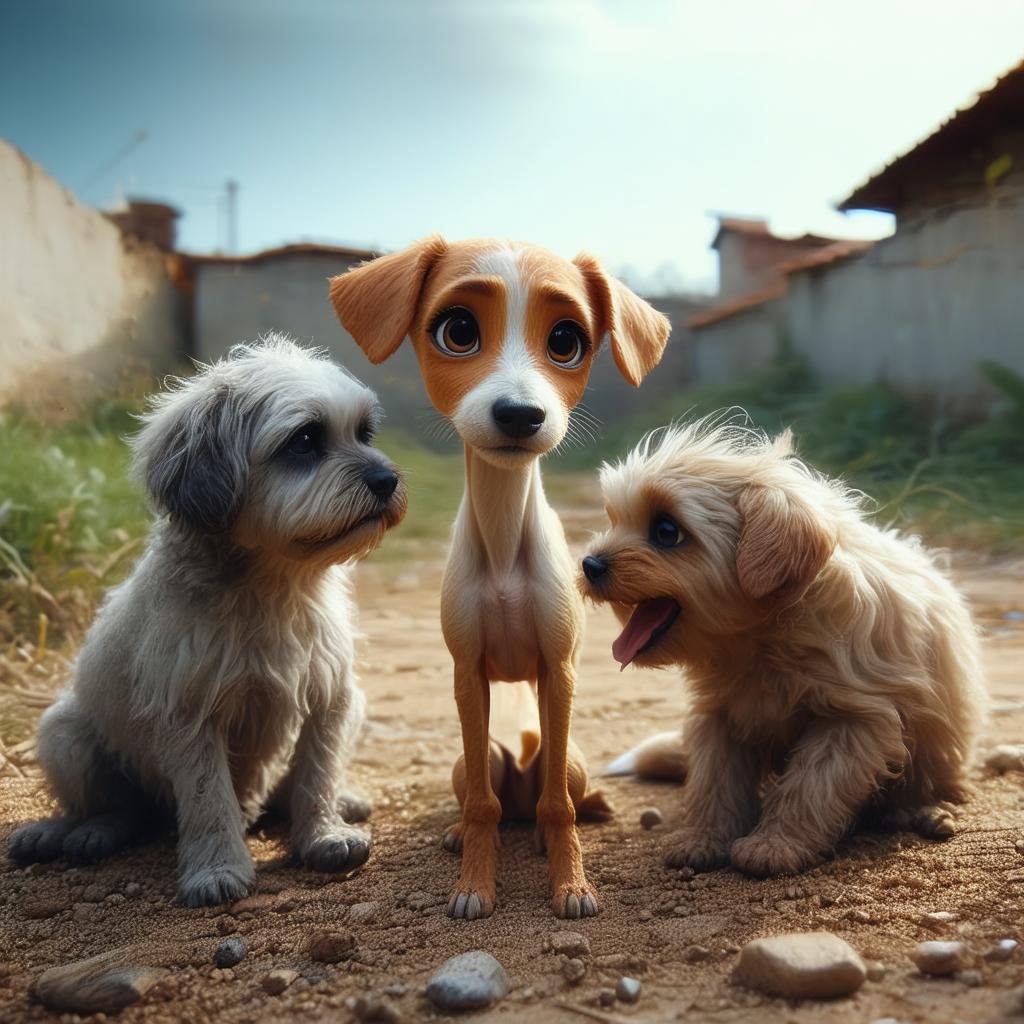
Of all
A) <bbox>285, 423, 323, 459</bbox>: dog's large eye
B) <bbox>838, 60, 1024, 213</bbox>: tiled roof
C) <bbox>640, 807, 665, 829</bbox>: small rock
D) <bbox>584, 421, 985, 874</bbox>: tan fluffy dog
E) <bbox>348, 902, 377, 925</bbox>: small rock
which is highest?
<bbox>838, 60, 1024, 213</bbox>: tiled roof

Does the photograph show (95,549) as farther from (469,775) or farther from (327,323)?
(327,323)

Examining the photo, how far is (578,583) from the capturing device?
3389 mm

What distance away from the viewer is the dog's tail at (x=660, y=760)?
464 centimetres

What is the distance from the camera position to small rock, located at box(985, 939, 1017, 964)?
2.64 metres

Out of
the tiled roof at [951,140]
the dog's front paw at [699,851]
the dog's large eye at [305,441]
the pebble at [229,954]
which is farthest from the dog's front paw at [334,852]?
the tiled roof at [951,140]

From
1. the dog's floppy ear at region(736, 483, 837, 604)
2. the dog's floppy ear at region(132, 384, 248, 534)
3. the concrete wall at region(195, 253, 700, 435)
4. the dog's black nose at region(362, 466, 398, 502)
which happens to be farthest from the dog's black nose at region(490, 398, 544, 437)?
the concrete wall at region(195, 253, 700, 435)

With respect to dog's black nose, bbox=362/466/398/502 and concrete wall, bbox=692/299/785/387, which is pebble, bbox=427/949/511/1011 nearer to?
dog's black nose, bbox=362/466/398/502

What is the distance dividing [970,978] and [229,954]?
1972mm

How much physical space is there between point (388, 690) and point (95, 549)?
231cm

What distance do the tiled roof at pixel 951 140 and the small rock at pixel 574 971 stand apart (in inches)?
392

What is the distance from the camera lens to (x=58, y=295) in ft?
32.9

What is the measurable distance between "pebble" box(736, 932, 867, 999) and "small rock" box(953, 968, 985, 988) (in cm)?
23

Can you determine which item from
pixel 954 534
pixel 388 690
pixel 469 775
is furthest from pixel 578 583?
pixel 954 534

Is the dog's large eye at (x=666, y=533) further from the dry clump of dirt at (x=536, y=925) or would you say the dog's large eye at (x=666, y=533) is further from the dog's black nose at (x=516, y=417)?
the dry clump of dirt at (x=536, y=925)
